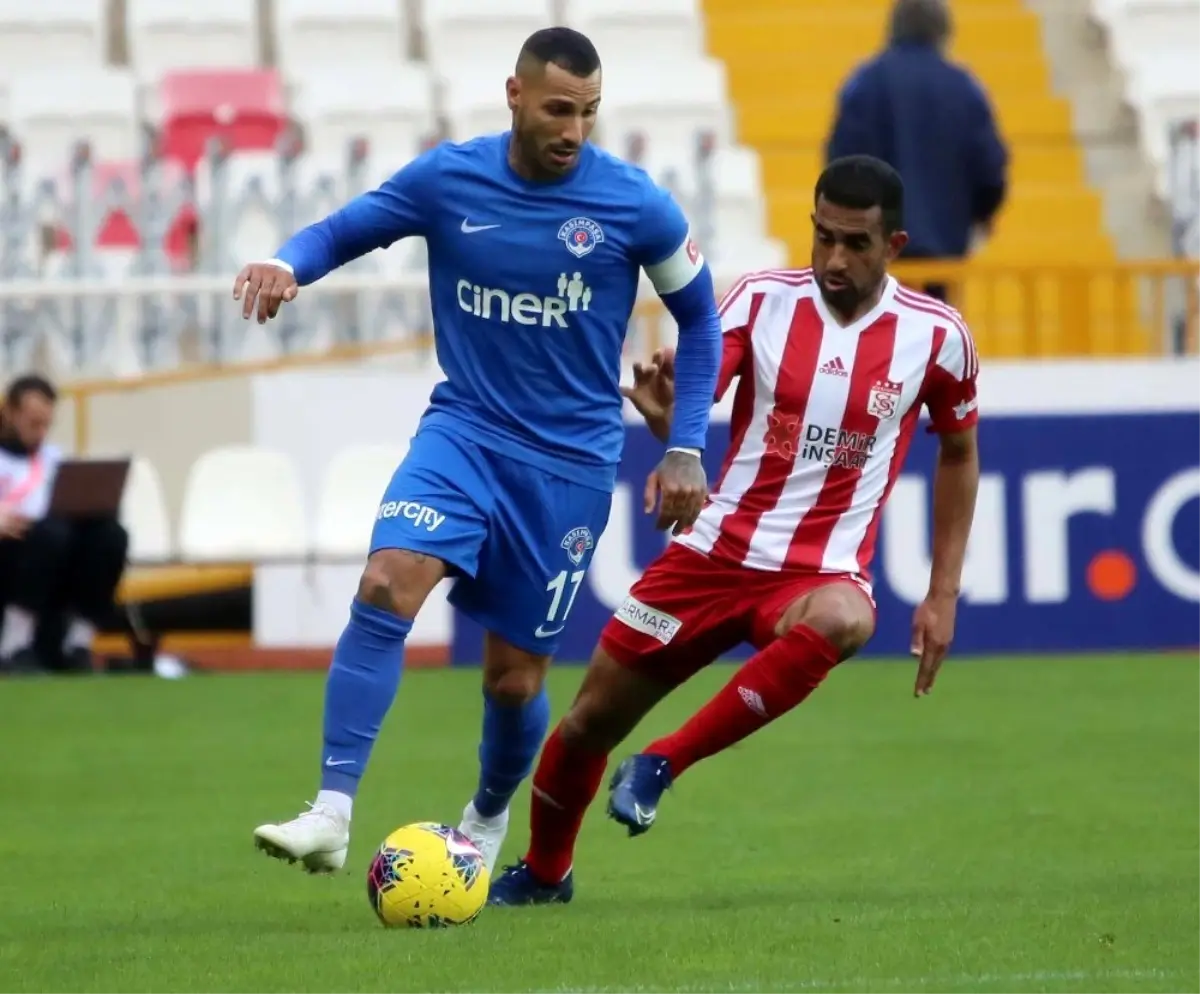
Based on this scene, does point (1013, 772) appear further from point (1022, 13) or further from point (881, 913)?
point (1022, 13)

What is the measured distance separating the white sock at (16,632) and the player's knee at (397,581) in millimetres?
7085

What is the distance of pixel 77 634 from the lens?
12492 millimetres

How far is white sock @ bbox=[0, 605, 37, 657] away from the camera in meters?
12.3

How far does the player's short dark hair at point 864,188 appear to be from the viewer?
20.1ft

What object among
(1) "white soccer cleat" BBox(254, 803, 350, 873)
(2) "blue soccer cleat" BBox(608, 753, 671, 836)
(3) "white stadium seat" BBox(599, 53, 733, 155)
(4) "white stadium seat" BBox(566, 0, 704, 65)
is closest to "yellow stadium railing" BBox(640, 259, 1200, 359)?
(3) "white stadium seat" BBox(599, 53, 733, 155)

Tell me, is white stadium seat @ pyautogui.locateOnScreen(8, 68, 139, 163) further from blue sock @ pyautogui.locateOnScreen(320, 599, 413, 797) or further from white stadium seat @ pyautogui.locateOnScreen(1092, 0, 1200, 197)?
blue sock @ pyautogui.locateOnScreen(320, 599, 413, 797)

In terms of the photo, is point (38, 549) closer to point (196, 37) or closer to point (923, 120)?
point (923, 120)

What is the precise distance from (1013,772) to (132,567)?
602cm

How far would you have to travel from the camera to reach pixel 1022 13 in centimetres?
1939

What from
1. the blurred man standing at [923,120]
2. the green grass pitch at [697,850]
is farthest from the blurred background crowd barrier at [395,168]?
the green grass pitch at [697,850]

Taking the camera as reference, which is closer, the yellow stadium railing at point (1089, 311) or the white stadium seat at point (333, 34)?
the yellow stadium railing at point (1089, 311)

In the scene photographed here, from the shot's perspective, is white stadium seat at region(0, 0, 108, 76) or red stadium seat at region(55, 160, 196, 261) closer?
red stadium seat at region(55, 160, 196, 261)

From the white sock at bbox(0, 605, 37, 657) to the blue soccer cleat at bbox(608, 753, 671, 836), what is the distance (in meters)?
6.92

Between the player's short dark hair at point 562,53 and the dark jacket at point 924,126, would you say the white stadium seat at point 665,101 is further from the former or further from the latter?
the player's short dark hair at point 562,53
